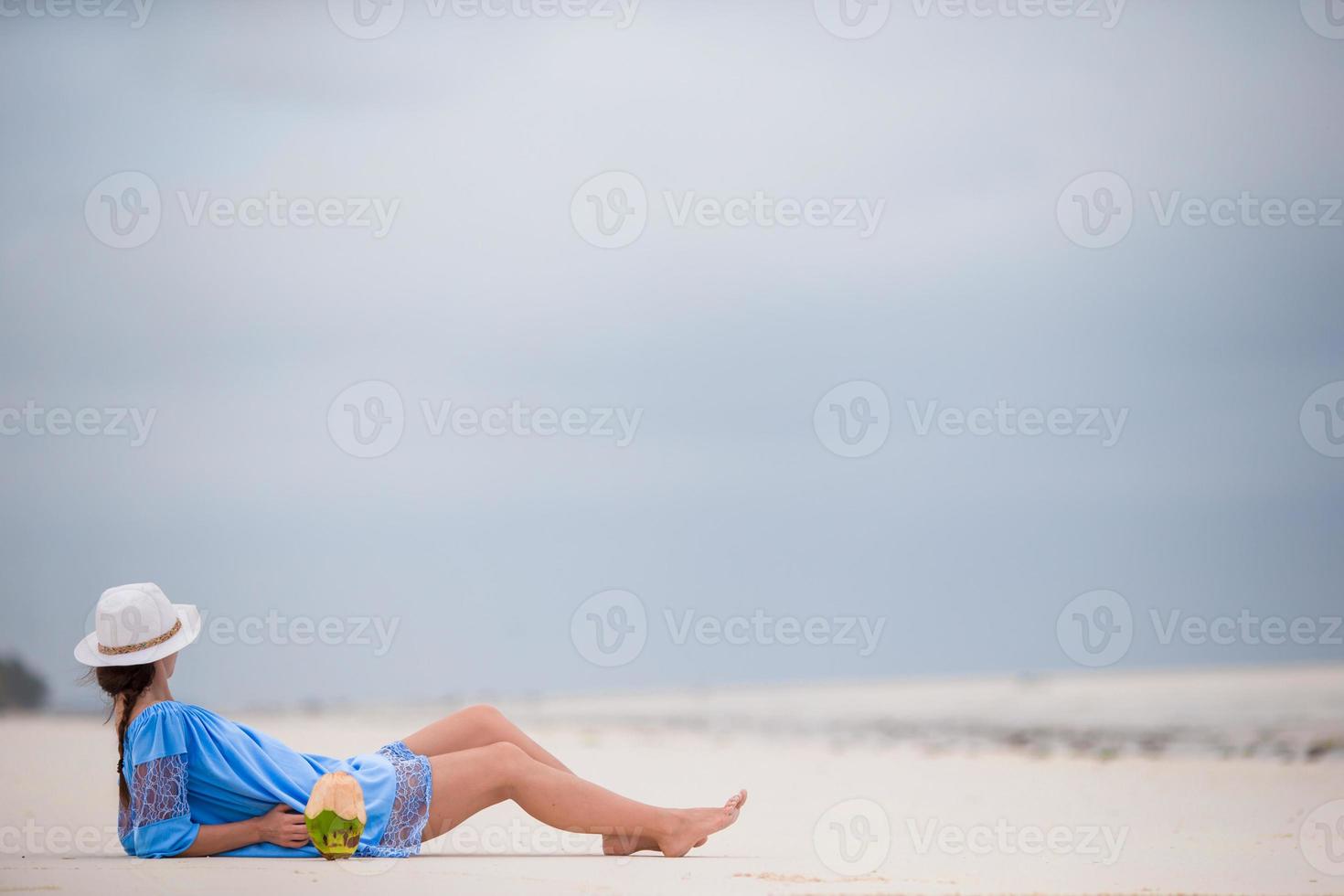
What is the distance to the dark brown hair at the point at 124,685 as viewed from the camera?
11.0 feet

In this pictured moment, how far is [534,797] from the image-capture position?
12.1 feet

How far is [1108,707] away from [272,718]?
6.59 metres

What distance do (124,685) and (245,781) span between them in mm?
394

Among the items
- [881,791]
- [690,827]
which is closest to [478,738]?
[690,827]

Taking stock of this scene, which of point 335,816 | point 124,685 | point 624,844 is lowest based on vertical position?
point 624,844

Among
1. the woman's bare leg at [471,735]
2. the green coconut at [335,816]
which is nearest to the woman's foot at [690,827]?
the woman's bare leg at [471,735]

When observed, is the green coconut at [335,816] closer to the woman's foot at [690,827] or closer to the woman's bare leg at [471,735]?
the woman's bare leg at [471,735]

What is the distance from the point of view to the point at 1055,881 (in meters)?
4.16

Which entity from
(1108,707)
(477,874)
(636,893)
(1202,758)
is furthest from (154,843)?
(1108,707)

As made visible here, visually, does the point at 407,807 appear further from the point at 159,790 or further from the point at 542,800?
the point at 159,790

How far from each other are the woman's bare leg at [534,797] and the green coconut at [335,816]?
12.0 inches

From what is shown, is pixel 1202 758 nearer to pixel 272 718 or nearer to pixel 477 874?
pixel 477 874

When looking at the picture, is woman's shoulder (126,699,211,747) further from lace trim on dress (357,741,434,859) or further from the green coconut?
lace trim on dress (357,741,434,859)

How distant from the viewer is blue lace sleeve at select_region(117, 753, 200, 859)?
129 inches
